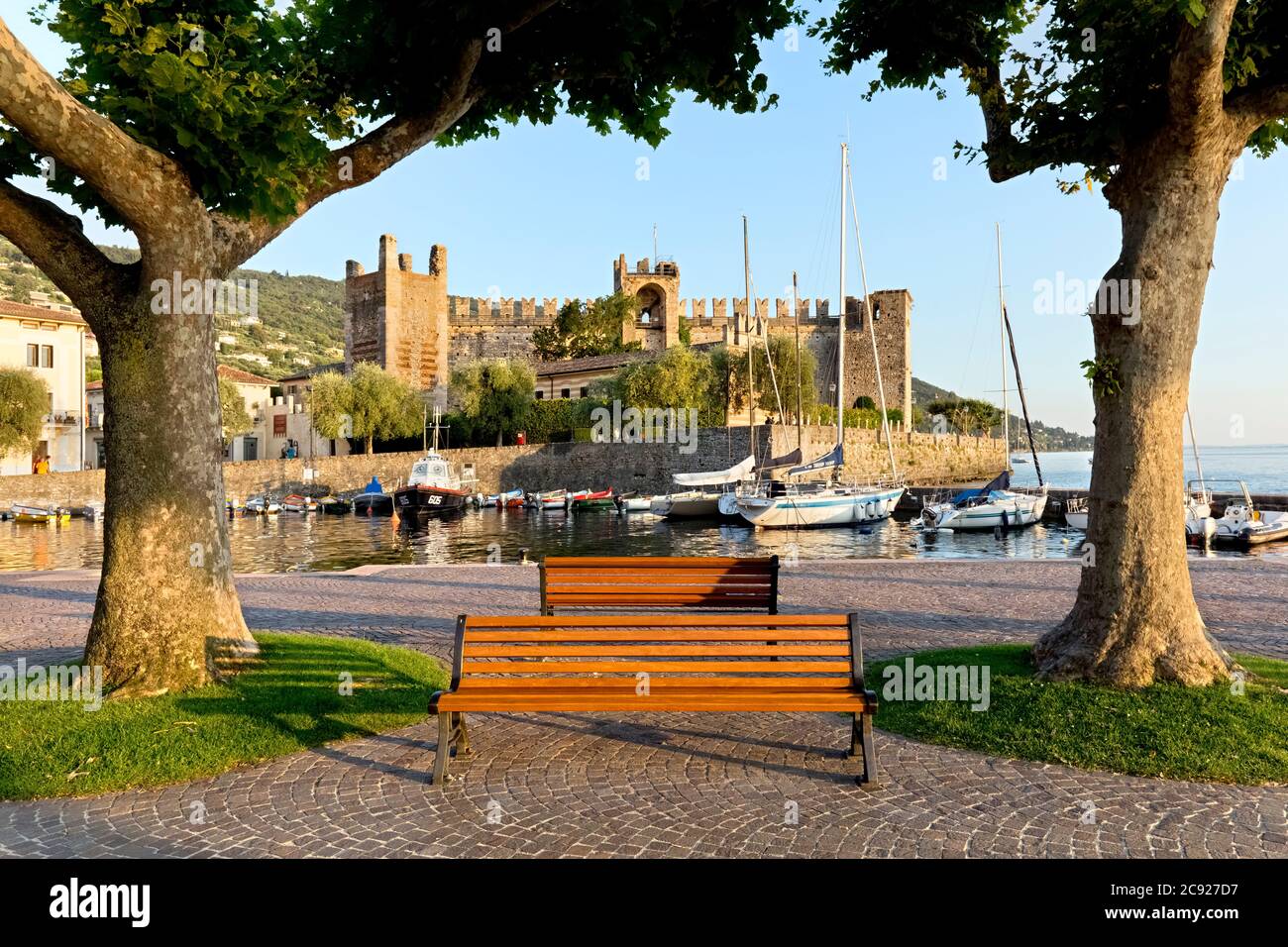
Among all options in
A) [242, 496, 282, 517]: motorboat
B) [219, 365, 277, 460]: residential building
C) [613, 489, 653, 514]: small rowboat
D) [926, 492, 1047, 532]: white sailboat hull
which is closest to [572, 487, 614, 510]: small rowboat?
[613, 489, 653, 514]: small rowboat

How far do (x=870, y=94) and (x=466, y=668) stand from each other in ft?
20.6

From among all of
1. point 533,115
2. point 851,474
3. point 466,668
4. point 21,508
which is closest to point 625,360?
point 851,474

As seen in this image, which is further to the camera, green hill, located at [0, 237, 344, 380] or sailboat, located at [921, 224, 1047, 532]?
green hill, located at [0, 237, 344, 380]

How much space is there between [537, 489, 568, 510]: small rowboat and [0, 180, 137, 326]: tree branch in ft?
136

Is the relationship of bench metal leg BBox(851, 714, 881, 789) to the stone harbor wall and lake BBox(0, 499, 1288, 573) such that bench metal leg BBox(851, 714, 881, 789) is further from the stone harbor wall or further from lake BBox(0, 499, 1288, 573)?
the stone harbor wall

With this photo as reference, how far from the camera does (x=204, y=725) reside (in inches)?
225

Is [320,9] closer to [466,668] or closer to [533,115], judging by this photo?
[533,115]

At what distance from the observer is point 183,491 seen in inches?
260

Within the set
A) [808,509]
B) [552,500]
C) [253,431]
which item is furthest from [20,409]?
[808,509]

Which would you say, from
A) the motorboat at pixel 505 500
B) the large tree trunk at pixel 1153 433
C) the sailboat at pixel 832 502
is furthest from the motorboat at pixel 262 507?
the large tree trunk at pixel 1153 433

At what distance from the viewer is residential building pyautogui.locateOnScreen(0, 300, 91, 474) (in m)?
51.1

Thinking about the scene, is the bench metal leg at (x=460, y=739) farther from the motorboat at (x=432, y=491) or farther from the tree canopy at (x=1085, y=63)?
the motorboat at (x=432, y=491)

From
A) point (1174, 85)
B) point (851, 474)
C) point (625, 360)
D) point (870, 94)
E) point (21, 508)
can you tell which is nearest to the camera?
point (1174, 85)

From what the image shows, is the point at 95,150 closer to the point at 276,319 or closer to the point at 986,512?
the point at 986,512
